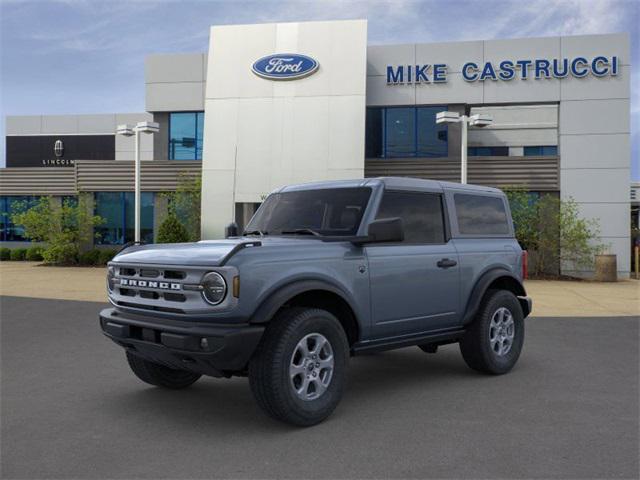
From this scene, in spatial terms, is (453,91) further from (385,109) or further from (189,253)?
(189,253)

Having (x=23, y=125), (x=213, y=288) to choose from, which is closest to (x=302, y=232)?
(x=213, y=288)

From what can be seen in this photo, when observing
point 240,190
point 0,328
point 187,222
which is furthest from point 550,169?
point 0,328

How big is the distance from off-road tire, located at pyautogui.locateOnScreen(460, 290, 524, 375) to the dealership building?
15.2 metres

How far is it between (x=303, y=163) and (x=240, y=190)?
8.58 ft

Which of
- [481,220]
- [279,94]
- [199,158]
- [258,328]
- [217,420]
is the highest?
[279,94]

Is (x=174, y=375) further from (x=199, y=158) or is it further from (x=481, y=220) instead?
(x=199, y=158)

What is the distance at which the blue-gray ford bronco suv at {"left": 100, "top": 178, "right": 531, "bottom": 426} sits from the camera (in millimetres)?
4340

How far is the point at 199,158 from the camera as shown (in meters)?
25.7

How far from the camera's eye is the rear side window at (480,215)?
628 cm

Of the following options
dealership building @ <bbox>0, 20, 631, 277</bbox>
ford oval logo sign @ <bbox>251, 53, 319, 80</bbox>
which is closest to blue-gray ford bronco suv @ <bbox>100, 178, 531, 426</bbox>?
dealership building @ <bbox>0, 20, 631, 277</bbox>

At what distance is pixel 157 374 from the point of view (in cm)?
561

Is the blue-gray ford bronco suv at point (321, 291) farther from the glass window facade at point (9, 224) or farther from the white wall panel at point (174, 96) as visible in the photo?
the glass window facade at point (9, 224)

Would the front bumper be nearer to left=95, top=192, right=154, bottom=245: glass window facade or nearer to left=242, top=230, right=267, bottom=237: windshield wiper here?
left=242, top=230, right=267, bottom=237: windshield wiper

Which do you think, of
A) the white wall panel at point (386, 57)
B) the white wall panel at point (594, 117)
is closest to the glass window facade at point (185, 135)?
the white wall panel at point (386, 57)
